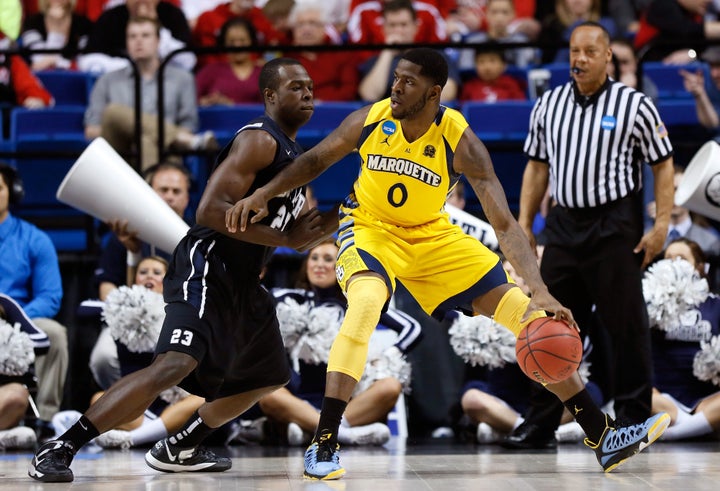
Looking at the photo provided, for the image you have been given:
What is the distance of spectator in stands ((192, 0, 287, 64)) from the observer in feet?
30.2

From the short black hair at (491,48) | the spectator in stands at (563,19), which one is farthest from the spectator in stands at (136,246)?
the spectator in stands at (563,19)

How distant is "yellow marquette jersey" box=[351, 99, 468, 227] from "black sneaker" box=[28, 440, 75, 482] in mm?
1586

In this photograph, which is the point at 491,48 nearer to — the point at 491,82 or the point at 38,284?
the point at 491,82

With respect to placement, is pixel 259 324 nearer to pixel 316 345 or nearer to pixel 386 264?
pixel 386 264

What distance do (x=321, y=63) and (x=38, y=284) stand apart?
9.65ft

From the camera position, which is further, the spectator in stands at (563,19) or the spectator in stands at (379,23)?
the spectator in stands at (379,23)

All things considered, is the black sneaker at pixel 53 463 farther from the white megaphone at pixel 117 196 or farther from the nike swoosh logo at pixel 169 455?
the white megaphone at pixel 117 196

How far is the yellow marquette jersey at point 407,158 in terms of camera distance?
467cm

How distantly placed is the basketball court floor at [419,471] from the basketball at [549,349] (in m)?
0.42

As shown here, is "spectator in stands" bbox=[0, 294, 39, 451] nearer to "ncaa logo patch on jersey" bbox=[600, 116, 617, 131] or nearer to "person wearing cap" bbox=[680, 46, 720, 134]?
"ncaa logo patch on jersey" bbox=[600, 116, 617, 131]

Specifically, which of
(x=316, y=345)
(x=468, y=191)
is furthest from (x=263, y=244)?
(x=468, y=191)

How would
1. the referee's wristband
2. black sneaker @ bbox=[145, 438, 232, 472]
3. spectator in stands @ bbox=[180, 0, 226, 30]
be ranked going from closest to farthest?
1. black sneaker @ bbox=[145, 438, 232, 472]
2. the referee's wristband
3. spectator in stands @ bbox=[180, 0, 226, 30]

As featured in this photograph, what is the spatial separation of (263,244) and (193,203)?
3121 mm

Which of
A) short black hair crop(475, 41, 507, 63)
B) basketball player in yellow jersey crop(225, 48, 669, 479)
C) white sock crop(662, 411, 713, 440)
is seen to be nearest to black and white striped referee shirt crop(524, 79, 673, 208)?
basketball player in yellow jersey crop(225, 48, 669, 479)
